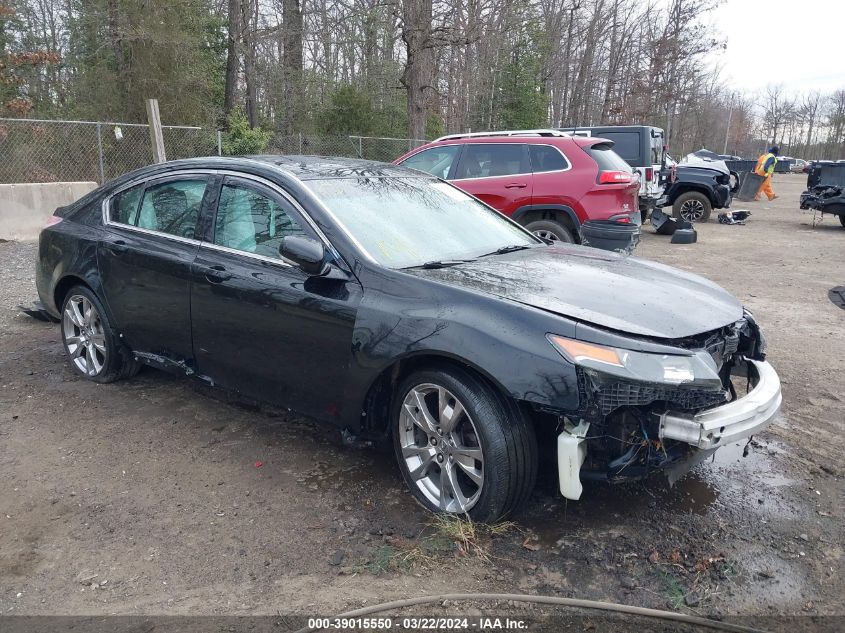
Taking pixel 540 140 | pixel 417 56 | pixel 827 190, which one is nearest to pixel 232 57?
pixel 417 56

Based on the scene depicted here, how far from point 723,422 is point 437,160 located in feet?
25.4

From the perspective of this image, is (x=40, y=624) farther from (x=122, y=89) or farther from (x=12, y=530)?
(x=122, y=89)

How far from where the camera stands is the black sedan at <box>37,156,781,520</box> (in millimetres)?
2842

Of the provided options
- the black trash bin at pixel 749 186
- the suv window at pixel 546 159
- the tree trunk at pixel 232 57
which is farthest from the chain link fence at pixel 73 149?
the black trash bin at pixel 749 186

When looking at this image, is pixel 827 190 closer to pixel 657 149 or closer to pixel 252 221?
pixel 657 149

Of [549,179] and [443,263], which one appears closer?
[443,263]

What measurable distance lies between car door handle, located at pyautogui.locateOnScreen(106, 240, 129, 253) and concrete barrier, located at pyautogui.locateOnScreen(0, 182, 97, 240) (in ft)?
27.0

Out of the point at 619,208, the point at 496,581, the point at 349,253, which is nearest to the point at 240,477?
the point at 349,253

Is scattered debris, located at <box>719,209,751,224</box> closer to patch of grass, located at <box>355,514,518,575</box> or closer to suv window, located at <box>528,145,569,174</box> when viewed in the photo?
suv window, located at <box>528,145,569,174</box>

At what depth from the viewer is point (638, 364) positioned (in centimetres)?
279

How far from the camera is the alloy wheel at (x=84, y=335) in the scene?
4934mm

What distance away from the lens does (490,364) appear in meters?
2.90

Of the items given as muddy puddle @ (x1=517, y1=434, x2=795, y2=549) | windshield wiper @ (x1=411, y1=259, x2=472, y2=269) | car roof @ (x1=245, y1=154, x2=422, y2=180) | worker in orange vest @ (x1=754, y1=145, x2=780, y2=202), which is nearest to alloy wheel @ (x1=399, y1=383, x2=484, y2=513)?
muddy puddle @ (x1=517, y1=434, x2=795, y2=549)

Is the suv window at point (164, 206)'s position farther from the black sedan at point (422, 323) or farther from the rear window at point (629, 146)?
the rear window at point (629, 146)
